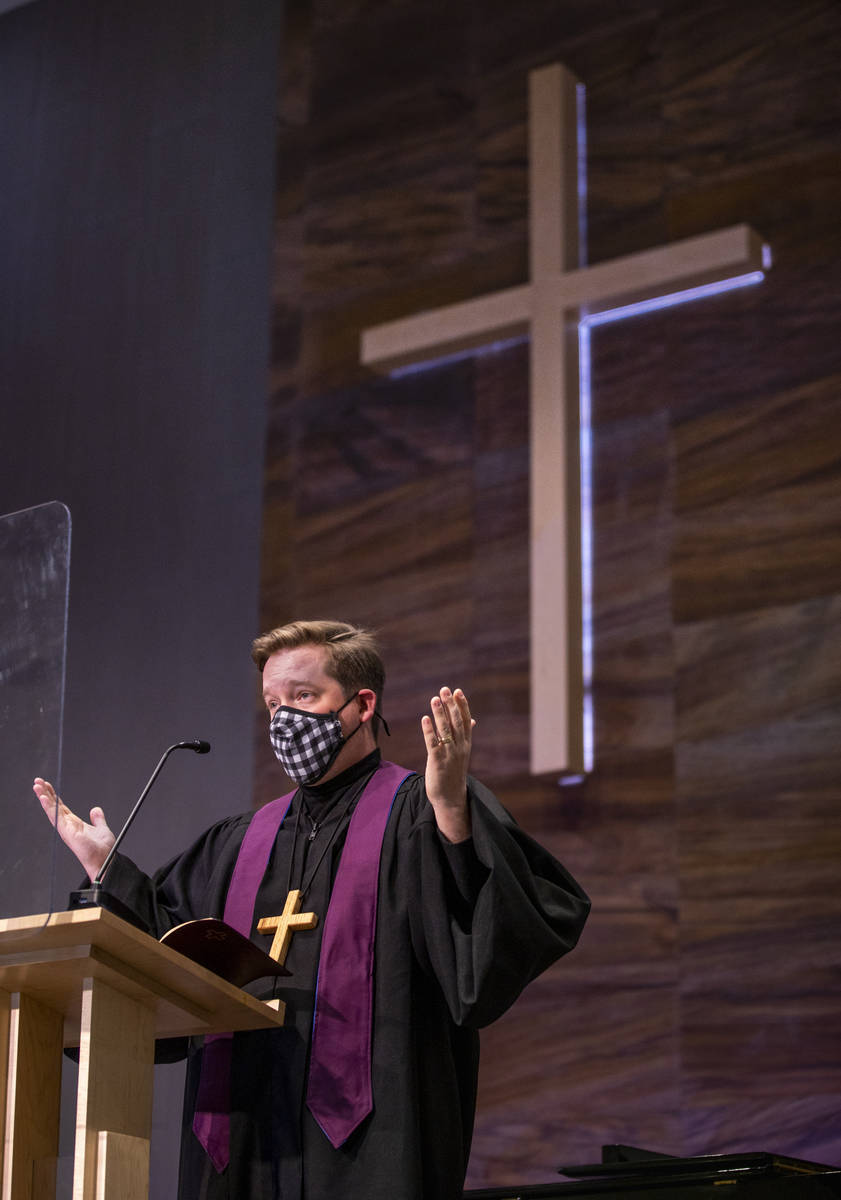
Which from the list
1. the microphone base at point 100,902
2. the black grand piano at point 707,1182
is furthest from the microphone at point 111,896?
the black grand piano at point 707,1182

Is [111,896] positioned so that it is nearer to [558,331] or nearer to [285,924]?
[285,924]

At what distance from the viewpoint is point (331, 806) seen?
3197 millimetres

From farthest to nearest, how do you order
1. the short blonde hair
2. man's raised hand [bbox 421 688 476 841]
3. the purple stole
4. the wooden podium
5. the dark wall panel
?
1. the dark wall panel
2. the short blonde hair
3. the purple stole
4. man's raised hand [bbox 421 688 476 841]
5. the wooden podium

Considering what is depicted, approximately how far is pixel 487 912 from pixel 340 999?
331 millimetres

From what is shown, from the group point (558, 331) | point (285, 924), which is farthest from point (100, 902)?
point (558, 331)

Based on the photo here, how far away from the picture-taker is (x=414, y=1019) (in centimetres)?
283

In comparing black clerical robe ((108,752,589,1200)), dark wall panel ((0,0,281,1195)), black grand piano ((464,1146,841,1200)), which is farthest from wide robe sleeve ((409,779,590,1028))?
dark wall panel ((0,0,281,1195))

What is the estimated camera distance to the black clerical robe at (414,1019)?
8.80 ft

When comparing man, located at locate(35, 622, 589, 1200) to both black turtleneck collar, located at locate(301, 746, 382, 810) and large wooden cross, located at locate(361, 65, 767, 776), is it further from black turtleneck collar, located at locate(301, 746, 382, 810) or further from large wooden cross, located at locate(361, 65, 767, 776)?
large wooden cross, located at locate(361, 65, 767, 776)

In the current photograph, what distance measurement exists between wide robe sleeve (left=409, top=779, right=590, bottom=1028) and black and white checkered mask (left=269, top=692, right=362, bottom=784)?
0.30 metres

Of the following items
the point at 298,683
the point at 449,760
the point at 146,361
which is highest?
the point at 146,361

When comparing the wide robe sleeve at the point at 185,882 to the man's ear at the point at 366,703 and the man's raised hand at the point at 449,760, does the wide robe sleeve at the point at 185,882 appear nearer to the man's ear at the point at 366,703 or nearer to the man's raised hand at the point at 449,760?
the man's ear at the point at 366,703

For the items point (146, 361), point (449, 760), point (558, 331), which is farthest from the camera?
point (146, 361)

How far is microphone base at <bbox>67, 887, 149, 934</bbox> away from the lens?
106 inches
